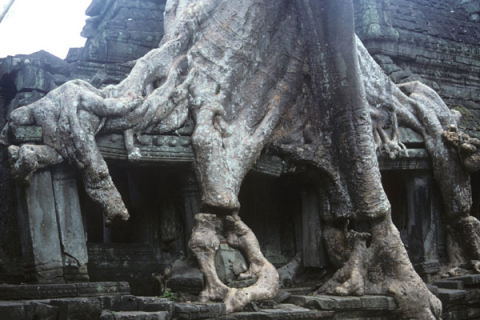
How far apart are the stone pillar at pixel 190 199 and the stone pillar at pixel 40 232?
1501mm

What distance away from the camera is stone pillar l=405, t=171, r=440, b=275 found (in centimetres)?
921

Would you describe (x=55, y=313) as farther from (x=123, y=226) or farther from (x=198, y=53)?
(x=198, y=53)

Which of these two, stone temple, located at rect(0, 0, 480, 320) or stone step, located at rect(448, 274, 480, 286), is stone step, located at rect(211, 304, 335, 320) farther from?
stone step, located at rect(448, 274, 480, 286)

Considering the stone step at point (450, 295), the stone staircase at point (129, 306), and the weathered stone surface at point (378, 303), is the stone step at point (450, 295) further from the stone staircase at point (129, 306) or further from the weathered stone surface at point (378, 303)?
the stone staircase at point (129, 306)

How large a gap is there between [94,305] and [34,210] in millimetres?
1362

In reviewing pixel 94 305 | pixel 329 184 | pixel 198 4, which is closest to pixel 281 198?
pixel 329 184

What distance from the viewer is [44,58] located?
8258 millimetres

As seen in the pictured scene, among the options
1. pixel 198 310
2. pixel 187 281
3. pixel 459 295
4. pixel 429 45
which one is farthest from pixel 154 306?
pixel 429 45

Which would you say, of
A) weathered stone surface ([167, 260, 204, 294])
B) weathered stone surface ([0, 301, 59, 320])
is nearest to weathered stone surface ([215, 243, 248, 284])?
weathered stone surface ([167, 260, 204, 294])

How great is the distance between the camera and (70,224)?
661 cm

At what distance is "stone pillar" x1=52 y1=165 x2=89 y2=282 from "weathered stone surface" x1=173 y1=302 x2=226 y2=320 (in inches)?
43.0

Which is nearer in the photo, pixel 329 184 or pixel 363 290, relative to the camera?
pixel 363 290

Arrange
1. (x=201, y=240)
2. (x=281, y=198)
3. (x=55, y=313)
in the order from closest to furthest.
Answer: (x=55, y=313)
(x=201, y=240)
(x=281, y=198)

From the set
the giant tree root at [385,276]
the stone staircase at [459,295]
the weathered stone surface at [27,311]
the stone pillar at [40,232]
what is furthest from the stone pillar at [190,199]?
the stone staircase at [459,295]
